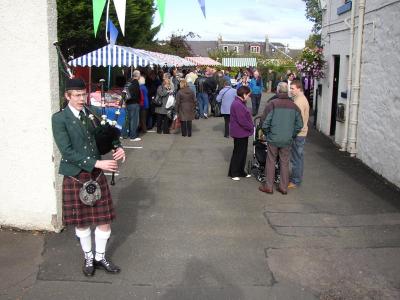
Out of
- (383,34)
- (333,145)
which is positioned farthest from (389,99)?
(333,145)

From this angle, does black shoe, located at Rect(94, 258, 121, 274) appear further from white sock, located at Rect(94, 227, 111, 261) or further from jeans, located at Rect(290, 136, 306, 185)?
jeans, located at Rect(290, 136, 306, 185)

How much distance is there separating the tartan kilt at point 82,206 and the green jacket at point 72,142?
0.10 meters

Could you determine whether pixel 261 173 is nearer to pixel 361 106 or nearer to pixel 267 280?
pixel 361 106

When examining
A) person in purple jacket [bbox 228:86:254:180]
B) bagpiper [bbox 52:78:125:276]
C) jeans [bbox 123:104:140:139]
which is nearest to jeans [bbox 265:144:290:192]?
person in purple jacket [bbox 228:86:254:180]

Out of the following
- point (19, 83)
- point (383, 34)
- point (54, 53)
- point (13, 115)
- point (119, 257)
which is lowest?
point (119, 257)

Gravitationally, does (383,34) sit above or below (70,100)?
above

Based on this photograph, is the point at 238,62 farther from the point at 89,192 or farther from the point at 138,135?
the point at 89,192

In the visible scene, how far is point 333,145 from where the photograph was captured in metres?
12.9

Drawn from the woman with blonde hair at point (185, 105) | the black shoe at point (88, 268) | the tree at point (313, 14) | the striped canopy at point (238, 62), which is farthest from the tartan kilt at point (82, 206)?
the striped canopy at point (238, 62)

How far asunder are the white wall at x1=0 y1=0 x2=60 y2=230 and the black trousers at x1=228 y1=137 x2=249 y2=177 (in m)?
4.00

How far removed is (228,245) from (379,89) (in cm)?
575

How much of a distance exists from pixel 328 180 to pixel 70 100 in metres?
5.88

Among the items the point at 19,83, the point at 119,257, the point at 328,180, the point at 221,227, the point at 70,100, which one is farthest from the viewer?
the point at 328,180

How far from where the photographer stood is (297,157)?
8.41m
